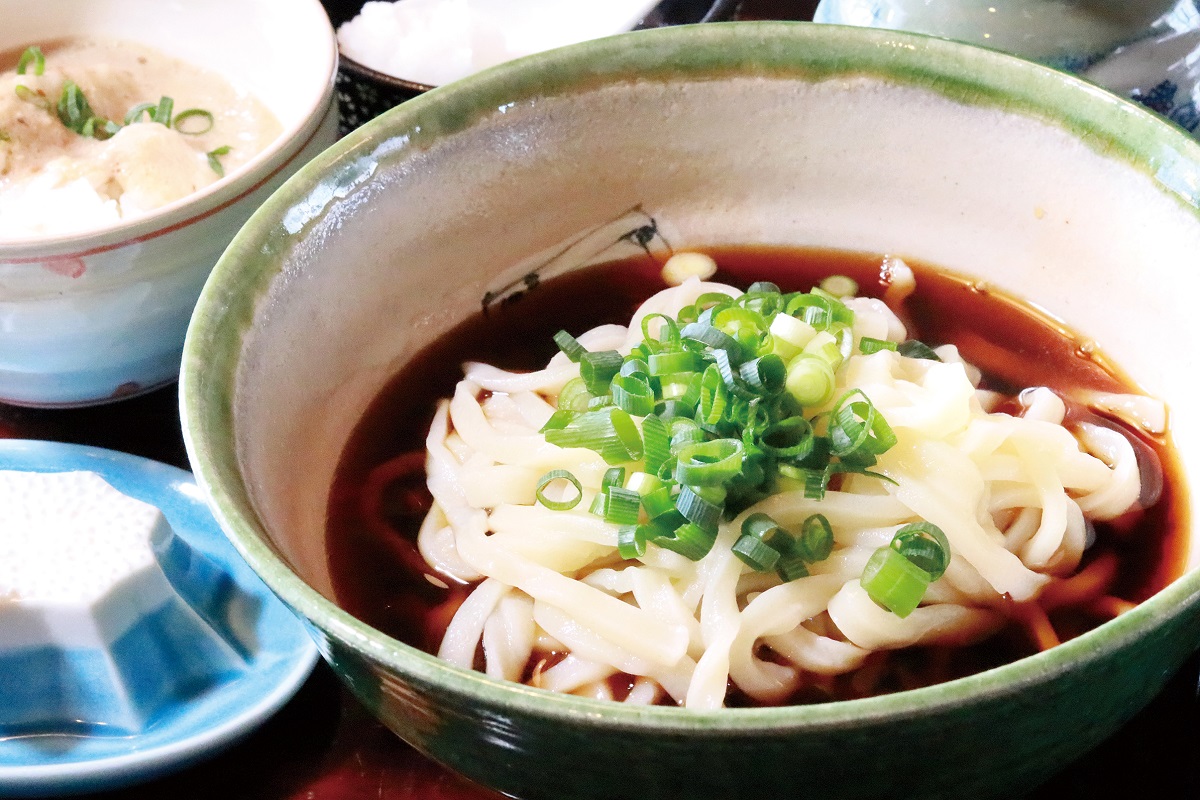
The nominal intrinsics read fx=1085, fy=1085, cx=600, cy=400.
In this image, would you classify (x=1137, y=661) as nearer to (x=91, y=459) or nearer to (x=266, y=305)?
(x=266, y=305)

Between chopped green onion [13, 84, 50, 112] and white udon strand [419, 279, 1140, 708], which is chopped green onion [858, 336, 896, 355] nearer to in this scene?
white udon strand [419, 279, 1140, 708]

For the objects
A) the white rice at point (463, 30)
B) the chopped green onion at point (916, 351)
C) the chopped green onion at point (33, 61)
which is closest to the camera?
the chopped green onion at point (916, 351)

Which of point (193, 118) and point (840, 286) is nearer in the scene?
point (840, 286)

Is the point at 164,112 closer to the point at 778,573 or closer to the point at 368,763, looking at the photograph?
the point at 368,763

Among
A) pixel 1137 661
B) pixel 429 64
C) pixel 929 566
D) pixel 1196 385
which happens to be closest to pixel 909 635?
pixel 929 566

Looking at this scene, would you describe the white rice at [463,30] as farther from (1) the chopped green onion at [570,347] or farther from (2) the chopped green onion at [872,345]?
(2) the chopped green onion at [872,345]

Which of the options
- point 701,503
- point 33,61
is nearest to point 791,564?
point 701,503

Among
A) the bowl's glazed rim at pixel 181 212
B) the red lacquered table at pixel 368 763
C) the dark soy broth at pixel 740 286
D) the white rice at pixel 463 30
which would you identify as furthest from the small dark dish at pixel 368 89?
the red lacquered table at pixel 368 763
